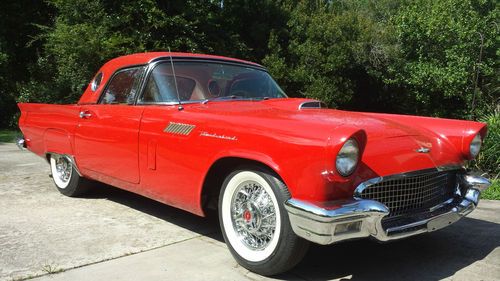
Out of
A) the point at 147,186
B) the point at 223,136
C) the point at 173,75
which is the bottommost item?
the point at 147,186

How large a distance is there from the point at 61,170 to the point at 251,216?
3.23m

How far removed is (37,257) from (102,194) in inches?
81.8

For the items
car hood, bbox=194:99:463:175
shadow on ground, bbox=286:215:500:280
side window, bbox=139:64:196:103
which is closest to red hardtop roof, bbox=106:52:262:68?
side window, bbox=139:64:196:103

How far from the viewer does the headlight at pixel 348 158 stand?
2875mm

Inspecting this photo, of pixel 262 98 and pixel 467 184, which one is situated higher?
pixel 262 98

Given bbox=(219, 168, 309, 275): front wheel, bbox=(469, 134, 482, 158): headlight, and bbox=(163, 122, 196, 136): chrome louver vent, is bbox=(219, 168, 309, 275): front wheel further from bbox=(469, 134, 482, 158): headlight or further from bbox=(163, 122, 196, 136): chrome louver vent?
bbox=(469, 134, 482, 158): headlight

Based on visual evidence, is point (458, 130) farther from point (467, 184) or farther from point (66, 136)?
point (66, 136)

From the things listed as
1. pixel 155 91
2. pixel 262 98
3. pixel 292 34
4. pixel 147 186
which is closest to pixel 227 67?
pixel 262 98

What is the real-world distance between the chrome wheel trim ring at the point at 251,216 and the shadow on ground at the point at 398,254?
272mm

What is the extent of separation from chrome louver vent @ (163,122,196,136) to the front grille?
1.43 m

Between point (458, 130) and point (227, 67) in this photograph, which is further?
point (227, 67)

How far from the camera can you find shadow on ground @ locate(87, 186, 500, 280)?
3.37m

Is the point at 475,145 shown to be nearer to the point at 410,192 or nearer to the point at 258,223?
the point at 410,192

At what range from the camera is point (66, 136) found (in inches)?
206
